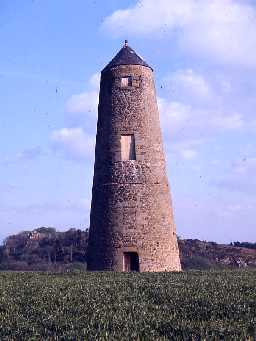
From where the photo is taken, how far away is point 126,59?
21828mm

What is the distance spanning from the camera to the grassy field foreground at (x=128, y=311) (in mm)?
9031

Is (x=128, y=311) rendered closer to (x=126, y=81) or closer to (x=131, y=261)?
(x=131, y=261)

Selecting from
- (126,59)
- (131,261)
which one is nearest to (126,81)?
(126,59)

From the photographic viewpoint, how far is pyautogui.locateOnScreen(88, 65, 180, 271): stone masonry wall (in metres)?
20.2

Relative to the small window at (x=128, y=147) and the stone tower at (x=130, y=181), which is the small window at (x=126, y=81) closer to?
the stone tower at (x=130, y=181)

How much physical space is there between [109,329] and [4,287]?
18.9ft

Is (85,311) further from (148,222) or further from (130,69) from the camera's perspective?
(130,69)

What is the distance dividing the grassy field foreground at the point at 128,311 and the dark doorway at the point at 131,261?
5.73m

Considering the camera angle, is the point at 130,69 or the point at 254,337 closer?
the point at 254,337

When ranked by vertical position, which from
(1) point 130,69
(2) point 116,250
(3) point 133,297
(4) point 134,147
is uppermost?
(1) point 130,69

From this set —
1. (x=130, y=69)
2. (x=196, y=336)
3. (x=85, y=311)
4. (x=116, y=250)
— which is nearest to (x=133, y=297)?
(x=85, y=311)

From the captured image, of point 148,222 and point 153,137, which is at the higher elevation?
point 153,137

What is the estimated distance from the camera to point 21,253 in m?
45.0

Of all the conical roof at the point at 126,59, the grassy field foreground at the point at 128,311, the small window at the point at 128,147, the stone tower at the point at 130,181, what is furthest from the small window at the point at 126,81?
the grassy field foreground at the point at 128,311
